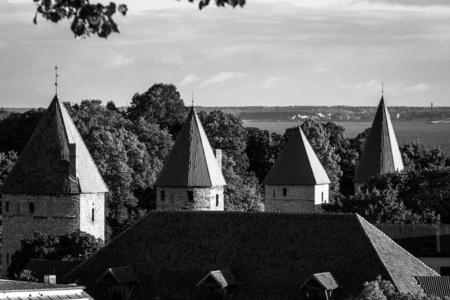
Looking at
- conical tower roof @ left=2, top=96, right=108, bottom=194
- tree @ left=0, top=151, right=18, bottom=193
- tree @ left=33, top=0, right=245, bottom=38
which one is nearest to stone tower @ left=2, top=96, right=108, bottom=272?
conical tower roof @ left=2, top=96, right=108, bottom=194

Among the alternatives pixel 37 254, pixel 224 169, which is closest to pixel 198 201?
pixel 37 254

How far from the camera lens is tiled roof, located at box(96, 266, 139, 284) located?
43.1 m

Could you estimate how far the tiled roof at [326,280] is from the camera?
40.9m

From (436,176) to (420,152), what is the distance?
90.8ft

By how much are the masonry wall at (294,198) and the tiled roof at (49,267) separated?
97.8 ft

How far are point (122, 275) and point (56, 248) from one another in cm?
1438

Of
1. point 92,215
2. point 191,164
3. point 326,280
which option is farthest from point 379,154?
point 326,280

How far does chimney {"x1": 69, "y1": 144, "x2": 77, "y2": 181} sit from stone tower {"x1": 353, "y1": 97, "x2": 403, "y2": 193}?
22.5 metres

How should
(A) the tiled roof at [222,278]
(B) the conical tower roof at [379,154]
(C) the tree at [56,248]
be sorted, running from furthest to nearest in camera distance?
(B) the conical tower roof at [379,154] → (C) the tree at [56,248] → (A) the tiled roof at [222,278]

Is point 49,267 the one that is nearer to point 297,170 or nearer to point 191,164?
point 191,164

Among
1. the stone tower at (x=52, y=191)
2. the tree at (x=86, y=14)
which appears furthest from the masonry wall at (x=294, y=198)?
the tree at (x=86, y=14)

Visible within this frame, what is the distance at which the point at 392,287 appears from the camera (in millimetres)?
37156

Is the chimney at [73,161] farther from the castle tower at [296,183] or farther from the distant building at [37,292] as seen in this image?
the distant building at [37,292]

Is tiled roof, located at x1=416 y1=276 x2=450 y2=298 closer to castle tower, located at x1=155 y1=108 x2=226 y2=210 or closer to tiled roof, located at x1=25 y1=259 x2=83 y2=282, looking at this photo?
tiled roof, located at x1=25 y1=259 x2=83 y2=282
